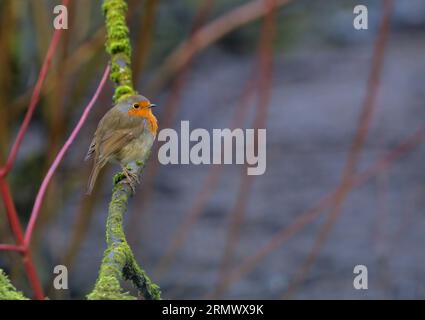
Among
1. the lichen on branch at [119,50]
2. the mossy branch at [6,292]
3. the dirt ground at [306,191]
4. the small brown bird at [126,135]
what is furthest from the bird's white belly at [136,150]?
the dirt ground at [306,191]

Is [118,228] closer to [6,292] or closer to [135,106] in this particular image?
[6,292]

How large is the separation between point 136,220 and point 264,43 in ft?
4.02

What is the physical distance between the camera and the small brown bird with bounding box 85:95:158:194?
76.5 inches

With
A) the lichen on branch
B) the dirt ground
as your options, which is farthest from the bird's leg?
the dirt ground

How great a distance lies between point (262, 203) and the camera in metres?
5.63

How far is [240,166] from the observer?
622 centimetres

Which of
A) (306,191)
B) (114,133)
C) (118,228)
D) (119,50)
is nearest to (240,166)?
(306,191)

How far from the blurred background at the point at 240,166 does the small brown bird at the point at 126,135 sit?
0.99 meters

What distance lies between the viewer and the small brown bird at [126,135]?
1.94 metres

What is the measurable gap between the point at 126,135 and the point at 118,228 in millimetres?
455

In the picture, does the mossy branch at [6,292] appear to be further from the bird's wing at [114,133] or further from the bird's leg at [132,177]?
the bird's wing at [114,133]

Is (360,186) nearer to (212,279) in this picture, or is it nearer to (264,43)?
(212,279)

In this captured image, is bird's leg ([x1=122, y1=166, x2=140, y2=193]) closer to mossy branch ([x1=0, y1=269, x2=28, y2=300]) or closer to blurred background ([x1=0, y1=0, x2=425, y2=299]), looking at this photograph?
mossy branch ([x1=0, y1=269, x2=28, y2=300])
